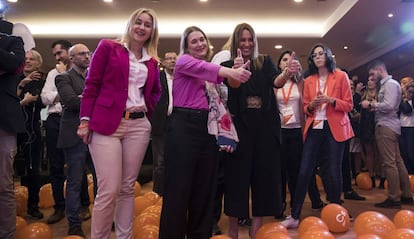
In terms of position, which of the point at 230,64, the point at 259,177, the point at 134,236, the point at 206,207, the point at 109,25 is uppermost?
the point at 109,25

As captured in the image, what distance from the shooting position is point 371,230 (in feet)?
7.28

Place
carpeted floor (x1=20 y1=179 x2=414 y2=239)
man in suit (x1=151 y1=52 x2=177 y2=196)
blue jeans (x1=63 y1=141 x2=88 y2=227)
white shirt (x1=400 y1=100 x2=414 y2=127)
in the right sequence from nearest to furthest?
blue jeans (x1=63 y1=141 x2=88 y2=227) → carpeted floor (x1=20 y1=179 x2=414 y2=239) → man in suit (x1=151 y1=52 x2=177 y2=196) → white shirt (x1=400 y1=100 x2=414 y2=127)

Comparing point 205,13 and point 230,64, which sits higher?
point 205,13

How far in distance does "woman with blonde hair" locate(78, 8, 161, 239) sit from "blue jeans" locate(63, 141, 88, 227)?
0.77 m

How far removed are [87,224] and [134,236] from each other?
3.07ft

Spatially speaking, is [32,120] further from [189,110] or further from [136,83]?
[189,110]

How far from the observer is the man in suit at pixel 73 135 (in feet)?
8.33

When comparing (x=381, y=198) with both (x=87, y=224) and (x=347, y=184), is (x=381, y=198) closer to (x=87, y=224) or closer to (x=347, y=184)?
(x=347, y=184)

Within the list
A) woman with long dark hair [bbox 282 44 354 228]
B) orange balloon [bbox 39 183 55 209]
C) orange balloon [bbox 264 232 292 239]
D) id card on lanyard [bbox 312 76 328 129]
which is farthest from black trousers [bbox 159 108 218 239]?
orange balloon [bbox 39 183 55 209]

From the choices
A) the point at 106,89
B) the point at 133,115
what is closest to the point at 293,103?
the point at 133,115

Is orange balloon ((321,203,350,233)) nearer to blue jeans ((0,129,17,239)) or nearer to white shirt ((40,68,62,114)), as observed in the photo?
blue jeans ((0,129,17,239))

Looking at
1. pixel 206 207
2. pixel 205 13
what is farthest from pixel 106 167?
pixel 205 13

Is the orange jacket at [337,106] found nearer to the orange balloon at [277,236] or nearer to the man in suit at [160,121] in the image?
the orange balloon at [277,236]

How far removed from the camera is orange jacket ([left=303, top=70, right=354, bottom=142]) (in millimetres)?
2883
